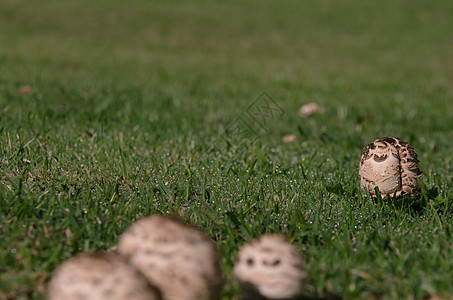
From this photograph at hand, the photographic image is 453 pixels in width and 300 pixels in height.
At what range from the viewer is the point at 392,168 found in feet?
12.6

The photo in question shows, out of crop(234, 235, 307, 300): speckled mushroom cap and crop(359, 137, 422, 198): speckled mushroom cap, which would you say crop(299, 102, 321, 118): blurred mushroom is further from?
crop(234, 235, 307, 300): speckled mushroom cap

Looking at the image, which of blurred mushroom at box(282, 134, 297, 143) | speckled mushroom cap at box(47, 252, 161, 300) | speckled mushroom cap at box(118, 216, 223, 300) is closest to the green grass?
blurred mushroom at box(282, 134, 297, 143)

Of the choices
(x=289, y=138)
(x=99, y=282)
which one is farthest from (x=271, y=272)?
(x=289, y=138)

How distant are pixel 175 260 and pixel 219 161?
253 centimetres

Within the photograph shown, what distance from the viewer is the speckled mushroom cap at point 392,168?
152 inches

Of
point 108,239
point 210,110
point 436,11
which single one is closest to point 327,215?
point 108,239

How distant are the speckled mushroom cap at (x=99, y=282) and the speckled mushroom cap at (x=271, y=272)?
1.66ft

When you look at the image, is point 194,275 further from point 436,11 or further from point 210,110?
point 436,11

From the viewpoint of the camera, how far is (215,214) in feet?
11.4

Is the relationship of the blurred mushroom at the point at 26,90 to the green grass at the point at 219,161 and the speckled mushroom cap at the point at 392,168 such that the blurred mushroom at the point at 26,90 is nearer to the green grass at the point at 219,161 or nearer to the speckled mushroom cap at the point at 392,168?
the green grass at the point at 219,161

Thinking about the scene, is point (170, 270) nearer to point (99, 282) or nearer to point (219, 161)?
point (99, 282)

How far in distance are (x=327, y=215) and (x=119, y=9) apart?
2145 centimetres

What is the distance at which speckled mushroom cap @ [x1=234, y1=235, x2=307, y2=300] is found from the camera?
2.35 m

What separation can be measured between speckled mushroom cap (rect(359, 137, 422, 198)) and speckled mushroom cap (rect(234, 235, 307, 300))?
174cm
